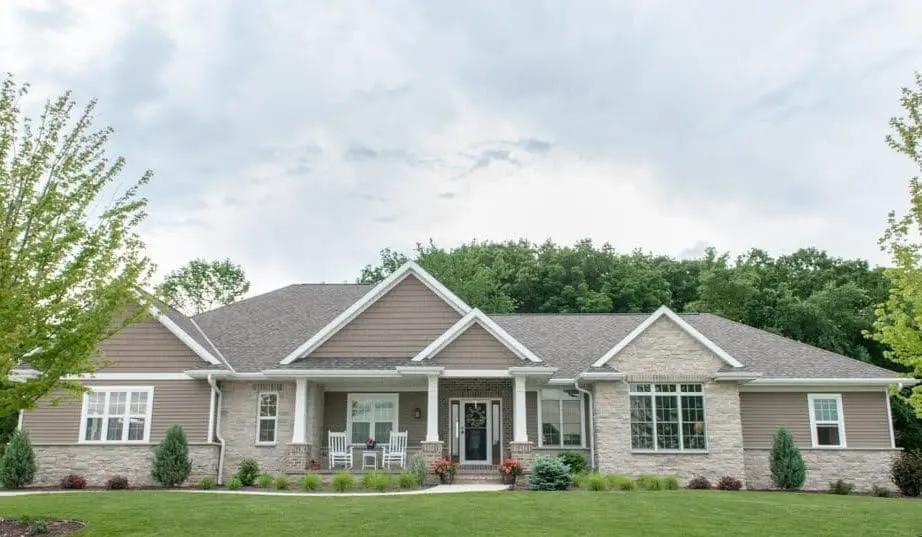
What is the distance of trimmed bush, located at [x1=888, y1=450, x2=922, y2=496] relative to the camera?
66.5 ft

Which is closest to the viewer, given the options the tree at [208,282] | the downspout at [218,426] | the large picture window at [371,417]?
the downspout at [218,426]

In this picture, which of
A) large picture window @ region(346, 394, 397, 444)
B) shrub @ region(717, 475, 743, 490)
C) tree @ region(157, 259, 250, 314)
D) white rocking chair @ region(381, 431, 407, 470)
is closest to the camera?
shrub @ region(717, 475, 743, 490)

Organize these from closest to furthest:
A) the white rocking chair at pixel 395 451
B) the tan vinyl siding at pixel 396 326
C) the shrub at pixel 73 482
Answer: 1. the shrub at pixel 73 482
2. the white rocking chair at pixel 395 451
3. the tan vinyl siding at pixel 396 326

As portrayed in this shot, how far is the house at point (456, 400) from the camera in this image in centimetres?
2058

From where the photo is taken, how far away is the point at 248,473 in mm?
20188

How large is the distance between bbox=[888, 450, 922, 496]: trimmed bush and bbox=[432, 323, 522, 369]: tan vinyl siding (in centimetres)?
1075

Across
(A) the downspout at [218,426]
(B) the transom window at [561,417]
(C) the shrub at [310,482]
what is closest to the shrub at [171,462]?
(A) the downspout at [218,426]

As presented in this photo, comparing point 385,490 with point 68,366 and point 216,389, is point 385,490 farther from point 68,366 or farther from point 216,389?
point 68,366

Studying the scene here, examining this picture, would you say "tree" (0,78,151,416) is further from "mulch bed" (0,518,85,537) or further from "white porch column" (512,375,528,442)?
"white porch column" (512,375,528,442)

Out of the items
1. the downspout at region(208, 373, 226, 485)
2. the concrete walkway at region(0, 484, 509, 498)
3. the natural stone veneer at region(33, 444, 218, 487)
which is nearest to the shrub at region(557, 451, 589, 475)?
the concrete walkway at region(0, 484, 509, 498)

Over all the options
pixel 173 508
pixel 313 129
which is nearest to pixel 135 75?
pixel 313 129

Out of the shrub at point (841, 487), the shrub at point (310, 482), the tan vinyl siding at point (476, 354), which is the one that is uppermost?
the tan vinyl siding at point (476, 354)

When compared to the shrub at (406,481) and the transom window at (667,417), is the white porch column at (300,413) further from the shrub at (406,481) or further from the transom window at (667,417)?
the transom window at (667,417)

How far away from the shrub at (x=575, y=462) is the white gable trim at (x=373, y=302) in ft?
16.2
